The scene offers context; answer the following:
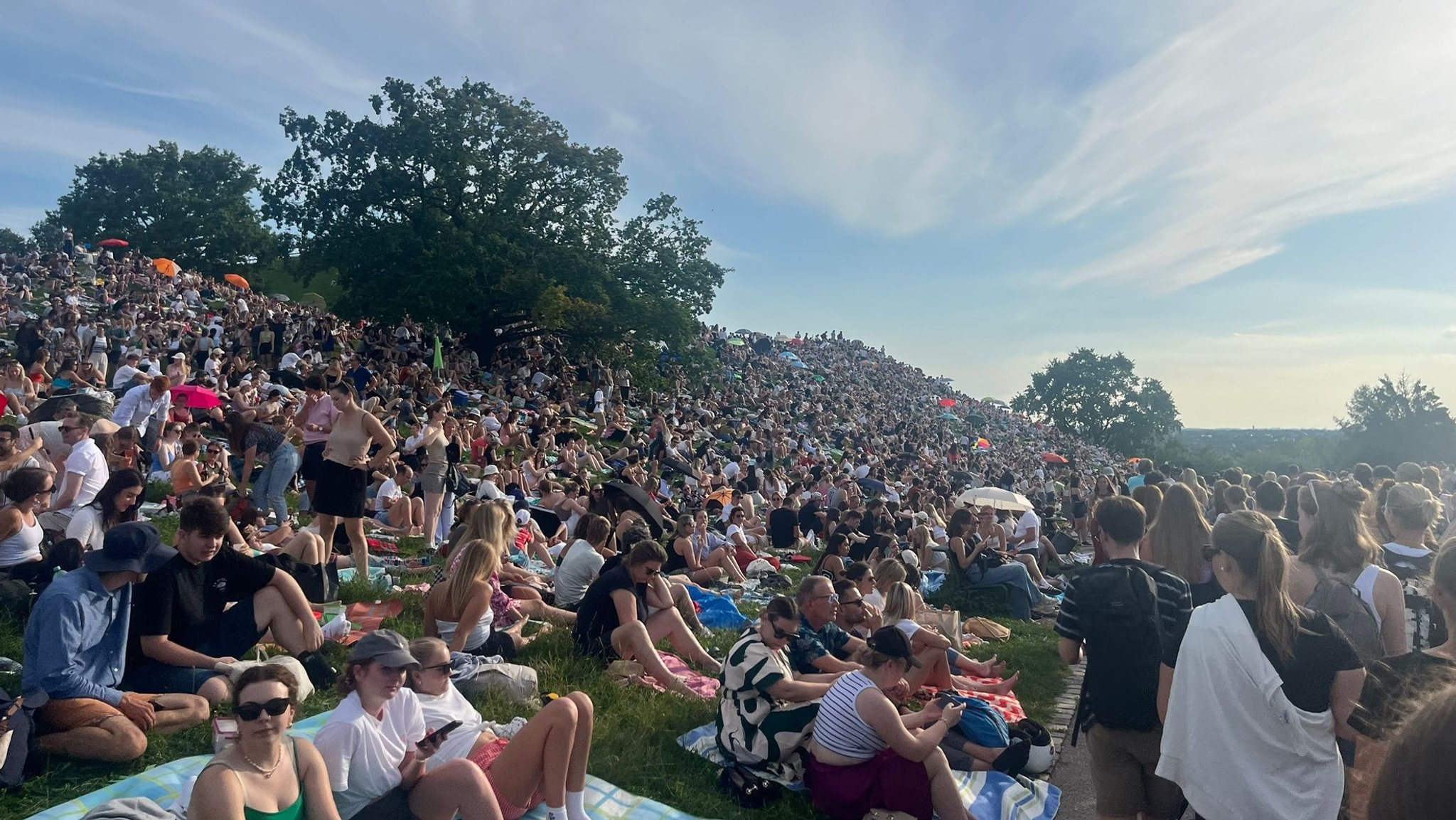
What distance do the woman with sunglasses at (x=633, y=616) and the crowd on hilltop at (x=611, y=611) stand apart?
0.8 inches

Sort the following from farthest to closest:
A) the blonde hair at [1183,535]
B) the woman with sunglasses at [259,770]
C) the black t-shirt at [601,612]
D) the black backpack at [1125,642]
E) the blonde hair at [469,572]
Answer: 1. the black t-shirt at [601,612]
2. the blonde hair at [469,572]
3. the blonde hair at [1183,535]
4. the black backpack at [1125,642]
5. the woman with sunglasses at [259,770]

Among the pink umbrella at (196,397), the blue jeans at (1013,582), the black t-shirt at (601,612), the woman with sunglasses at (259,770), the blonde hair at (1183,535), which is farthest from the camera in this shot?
the pink umbrella at (196,397)

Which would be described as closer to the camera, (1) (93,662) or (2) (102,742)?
(2) (102,742)

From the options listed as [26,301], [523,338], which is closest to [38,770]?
[26,301]

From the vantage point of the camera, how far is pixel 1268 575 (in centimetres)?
294

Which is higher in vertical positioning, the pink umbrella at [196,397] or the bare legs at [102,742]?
the pink umbrella at [196,397]

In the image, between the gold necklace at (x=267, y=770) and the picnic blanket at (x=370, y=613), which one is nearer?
the gold necklace at (x=267, y=770)

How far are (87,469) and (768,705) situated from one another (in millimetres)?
5726

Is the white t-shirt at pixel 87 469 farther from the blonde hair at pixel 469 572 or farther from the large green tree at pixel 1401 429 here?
the large green tree at pixel 1401 429

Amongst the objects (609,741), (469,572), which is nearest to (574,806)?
(609,741)

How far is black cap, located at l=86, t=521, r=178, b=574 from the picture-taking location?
13.7ft

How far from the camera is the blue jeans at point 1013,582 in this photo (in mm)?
10445

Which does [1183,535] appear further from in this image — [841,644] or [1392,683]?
[841,644]

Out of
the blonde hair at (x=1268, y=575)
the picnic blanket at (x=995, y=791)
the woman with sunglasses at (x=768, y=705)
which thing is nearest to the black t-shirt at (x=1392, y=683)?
the blonde hair at (x=1268, y=575)
